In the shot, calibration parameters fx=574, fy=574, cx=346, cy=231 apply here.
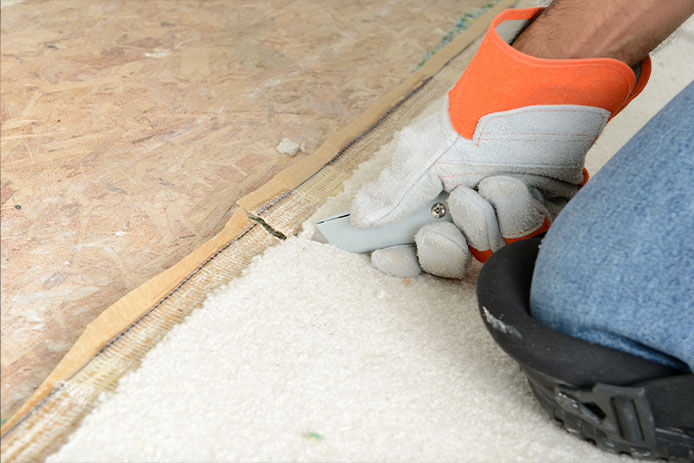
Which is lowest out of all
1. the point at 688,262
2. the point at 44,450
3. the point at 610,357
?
the point at 44,450

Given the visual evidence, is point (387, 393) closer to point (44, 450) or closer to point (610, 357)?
point (610, 357)

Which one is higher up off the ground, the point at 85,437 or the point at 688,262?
the point at 688,262

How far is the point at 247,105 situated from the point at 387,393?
852 mm

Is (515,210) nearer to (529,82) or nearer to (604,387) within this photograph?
(529,82)

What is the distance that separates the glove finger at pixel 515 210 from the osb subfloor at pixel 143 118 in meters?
0.51

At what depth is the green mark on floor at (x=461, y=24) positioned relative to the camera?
1676mm

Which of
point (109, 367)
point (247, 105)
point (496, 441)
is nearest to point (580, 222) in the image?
point (496, 441)

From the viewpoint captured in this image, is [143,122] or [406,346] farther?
[143,122]

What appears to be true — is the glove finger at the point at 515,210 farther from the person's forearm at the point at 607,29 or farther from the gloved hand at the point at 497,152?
the person's forearm at the point at 607,29

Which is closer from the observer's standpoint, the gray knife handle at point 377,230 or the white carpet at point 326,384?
the white carpet at point 326,384

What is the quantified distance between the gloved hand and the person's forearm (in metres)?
0.05

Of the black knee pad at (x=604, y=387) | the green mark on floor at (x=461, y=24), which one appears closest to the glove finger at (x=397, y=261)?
the black knee pad at (x=604, y=387)

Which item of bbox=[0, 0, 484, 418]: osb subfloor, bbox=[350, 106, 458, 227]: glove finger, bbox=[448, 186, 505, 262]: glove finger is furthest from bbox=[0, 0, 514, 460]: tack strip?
bbox=[448, 186, 505, 262]: glove finger

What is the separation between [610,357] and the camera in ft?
2.06
